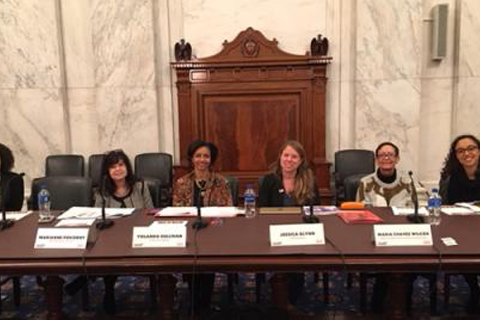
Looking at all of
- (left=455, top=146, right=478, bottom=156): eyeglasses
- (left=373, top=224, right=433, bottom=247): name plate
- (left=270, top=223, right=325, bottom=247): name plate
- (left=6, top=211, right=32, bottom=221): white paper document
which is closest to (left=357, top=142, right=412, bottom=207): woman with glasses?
(left=455, top=146, right=478, bottom=156): eyeglasses

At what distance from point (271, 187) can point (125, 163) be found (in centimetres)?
109

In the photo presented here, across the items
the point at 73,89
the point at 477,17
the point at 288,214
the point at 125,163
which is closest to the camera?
the point at 288,214

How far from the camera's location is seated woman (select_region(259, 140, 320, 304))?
3.22 metres

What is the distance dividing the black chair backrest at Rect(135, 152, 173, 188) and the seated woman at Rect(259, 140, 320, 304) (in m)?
1.87

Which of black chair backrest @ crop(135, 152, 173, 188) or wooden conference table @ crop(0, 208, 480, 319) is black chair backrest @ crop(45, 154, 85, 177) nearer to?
black chair backrest @ crop(135, 152, 173, 188)

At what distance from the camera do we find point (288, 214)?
288cm

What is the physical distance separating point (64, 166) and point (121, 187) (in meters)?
2.19

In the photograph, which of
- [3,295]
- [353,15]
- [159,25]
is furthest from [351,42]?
[3,295]

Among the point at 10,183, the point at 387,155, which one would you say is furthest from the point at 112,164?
the point at 387,155

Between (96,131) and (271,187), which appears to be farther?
(96,131)

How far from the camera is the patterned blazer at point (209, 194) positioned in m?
3.39

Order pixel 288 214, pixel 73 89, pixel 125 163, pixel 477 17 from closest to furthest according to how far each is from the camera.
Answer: pixel 288 214, pixel 125 163, pixel 477 17, pixel 73 89

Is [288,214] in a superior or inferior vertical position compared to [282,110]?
inferior

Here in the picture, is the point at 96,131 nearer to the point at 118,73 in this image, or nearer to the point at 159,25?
the point at 118,73
